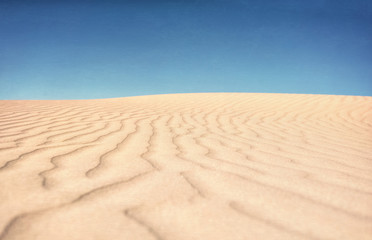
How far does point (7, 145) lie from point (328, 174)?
2.34 metres

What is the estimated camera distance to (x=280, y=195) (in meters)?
1.21

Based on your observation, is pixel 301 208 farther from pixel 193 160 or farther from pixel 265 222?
pixel 193 160

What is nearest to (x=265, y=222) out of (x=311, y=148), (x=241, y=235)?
(x=241, y=235)

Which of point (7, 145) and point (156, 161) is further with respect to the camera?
point (7, 145)

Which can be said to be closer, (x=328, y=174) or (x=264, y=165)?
(x=328, y=174)

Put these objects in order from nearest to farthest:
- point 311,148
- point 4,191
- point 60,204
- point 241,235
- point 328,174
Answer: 1. point 241,235
2. point 60,204
3. point 4,191
4. point 328,174
5. point 311,148

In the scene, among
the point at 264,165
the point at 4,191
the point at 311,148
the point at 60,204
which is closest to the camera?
the point at 60,204

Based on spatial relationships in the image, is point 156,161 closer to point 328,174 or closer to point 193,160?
point 193,160

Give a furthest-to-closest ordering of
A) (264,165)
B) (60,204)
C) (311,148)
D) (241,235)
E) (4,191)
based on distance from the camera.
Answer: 1. (311,148)
2. (264,165)
3. (4,191)
4. (60,204)
5. (241,235)

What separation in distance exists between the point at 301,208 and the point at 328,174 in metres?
0.60

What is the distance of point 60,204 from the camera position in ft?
3.46

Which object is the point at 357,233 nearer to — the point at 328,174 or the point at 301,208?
the point at 301,208

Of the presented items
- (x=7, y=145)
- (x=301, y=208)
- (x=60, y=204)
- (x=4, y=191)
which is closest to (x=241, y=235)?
(x=301, y=208)

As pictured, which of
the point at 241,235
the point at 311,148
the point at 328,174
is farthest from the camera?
the point at 311,148
